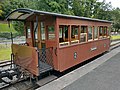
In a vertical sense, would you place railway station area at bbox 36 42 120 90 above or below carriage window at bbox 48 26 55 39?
below

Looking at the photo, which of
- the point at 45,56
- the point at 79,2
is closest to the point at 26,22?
the point at 45,56

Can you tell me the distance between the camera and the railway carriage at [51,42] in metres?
5.59

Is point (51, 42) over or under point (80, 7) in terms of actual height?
under

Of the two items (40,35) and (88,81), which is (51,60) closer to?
(40,35)

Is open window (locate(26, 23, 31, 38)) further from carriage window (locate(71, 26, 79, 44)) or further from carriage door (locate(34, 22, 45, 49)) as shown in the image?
carriage window (locate(71, 26, 79, 44))

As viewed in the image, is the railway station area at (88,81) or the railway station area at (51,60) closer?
the railway station area at (88,81)

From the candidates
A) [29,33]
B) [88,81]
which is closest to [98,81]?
[88,81]

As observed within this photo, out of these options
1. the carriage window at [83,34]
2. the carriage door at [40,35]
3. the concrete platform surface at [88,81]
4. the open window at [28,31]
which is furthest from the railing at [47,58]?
the carriage window at [83,34]

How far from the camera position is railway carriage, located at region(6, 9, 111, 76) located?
559 centimetres

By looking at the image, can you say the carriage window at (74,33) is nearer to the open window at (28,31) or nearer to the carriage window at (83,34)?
the carriage window at (83,34)

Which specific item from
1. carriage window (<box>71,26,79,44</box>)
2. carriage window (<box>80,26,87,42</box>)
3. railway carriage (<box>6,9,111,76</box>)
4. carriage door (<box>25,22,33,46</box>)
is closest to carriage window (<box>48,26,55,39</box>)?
railway carriage (<box>6,9,111,76</box>)

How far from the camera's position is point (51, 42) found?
6.36 m

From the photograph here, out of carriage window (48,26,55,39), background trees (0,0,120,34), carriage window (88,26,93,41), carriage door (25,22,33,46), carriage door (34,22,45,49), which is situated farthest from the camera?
background trees (0,0,120,34)

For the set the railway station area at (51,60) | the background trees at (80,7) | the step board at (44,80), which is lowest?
the step board at (44,80)
